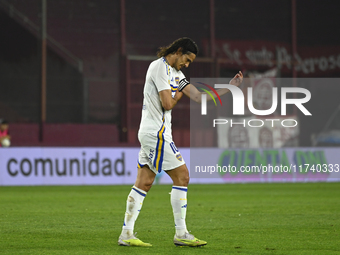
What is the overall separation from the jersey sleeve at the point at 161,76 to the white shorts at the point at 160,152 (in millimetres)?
506

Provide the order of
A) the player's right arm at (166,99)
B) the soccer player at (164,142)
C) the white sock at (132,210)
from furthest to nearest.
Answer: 1. the white sock at (132,210)
2. the soccer player at (164,142)
3. the player's right arm at (166,99)

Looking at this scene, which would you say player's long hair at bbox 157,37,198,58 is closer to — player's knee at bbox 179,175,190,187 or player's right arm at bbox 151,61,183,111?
player's right arm at bbox 151,61,183,111

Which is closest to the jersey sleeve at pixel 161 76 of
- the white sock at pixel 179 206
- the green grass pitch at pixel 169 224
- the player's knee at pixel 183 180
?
the player's knee at pixel 183 180

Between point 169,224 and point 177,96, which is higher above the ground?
point 177,96

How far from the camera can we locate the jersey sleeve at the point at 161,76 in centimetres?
600

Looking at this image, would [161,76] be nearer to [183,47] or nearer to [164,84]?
[164,84]

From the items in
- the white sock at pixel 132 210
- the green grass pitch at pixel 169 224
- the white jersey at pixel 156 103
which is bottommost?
the green grass pitch at pixel 169 224

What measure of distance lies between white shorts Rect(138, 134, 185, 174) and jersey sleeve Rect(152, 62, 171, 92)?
0.51 metres

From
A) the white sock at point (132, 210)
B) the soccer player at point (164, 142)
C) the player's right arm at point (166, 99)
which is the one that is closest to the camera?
the player's right arm at point (166, 99)

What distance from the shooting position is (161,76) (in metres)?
6.03

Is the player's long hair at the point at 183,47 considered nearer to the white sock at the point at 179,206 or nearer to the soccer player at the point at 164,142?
the soccer player at the point at 164,142

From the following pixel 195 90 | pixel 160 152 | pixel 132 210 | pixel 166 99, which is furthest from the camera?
pixel 195 90

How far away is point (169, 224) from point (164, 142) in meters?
2.23

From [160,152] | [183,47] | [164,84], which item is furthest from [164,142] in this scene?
[183,47]
